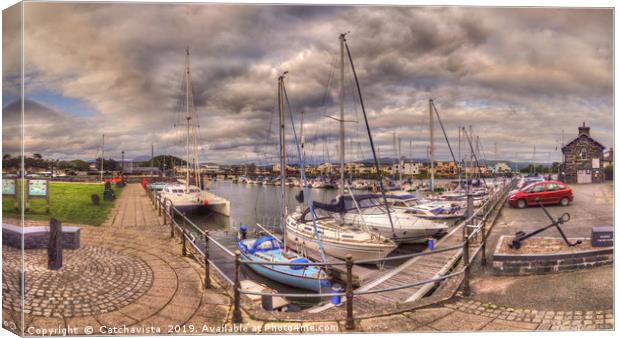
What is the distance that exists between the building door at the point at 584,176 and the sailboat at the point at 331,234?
4.13m

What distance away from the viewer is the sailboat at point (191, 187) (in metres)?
5.04

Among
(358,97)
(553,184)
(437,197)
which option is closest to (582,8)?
(553,184)

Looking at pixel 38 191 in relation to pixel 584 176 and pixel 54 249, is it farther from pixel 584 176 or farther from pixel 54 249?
pixel 584 176

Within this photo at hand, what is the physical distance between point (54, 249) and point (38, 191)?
75 centimetres

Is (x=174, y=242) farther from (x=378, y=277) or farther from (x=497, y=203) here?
(x=497, y=203)

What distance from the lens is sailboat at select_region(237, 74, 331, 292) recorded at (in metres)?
6.82

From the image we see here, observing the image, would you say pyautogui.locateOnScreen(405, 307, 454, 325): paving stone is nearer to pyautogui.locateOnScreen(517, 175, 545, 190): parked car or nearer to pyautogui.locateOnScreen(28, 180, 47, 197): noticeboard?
pyautogui.locateOnScreen(517, 175, 545, 190): parked car

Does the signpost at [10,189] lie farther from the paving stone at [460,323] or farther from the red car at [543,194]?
the red car at [543,194]

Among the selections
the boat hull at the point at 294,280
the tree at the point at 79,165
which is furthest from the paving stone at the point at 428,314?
the tree at the point at 79,165

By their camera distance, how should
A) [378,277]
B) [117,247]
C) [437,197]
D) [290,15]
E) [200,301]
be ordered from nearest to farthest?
1. [200,301]
2. [290,15]
3. [117,247]
4. [378,277]
5. [437,197]

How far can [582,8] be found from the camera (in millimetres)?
4016

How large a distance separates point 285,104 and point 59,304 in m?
4.42

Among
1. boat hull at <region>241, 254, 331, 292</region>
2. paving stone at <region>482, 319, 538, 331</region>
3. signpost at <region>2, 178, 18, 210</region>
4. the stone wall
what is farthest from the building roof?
signpost at <region>2, 178, 18, 210</region>

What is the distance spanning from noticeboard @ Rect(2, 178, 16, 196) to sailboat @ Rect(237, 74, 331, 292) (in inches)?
151
